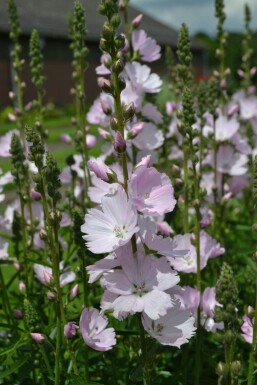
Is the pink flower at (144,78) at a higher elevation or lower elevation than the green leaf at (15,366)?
higher

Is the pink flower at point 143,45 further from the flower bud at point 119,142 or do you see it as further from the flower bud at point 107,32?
the flower bud at point 119,142

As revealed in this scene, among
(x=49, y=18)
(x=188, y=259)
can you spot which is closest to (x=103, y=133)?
(x=188, y=259)

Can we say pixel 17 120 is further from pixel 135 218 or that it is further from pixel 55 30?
pixel 55 30

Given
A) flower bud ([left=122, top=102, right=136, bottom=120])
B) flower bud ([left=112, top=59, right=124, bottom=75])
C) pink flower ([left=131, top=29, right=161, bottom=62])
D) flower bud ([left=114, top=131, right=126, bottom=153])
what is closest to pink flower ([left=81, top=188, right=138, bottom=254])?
flower bud ([left=114, top=131, right=126, bottom=153])

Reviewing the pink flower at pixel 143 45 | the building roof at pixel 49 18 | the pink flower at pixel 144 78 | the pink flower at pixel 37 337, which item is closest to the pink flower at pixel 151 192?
the pink flower at pixel 37 337

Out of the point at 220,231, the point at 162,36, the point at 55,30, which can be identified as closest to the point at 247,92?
the point at 220,231

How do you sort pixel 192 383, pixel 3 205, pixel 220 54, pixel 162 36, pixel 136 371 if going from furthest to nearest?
pixel 162 36 < pixel 3 205 < pixel 220 54 < pixel 192 383 < pixel 136 371

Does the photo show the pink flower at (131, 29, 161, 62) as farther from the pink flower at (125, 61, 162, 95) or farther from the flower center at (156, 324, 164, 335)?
the flower center at (156, 324, 164, 335)
